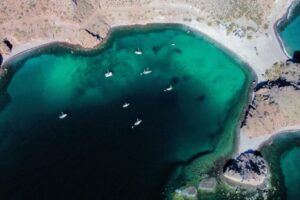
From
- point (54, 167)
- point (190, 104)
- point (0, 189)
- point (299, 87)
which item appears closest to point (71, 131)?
point (54, 167)

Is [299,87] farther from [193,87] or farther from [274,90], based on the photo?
[193,87]

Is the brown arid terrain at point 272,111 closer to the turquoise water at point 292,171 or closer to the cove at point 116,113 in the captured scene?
the cove at point 116,113

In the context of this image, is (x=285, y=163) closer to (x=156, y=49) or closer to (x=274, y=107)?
(x=274, y=107)

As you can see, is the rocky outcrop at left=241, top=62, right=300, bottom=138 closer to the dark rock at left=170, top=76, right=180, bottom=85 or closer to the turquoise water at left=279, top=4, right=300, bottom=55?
the turquoise water at left=279, top=4, right=300, bottom=55

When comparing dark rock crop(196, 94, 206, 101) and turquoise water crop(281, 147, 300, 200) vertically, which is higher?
dark rock crop(196, 94, 206, 101)

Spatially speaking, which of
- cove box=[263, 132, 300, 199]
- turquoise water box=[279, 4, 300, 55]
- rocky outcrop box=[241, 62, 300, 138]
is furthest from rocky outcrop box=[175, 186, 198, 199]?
turquoise water box=[279, 4, 300, 55]

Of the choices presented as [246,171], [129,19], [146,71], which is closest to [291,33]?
[146,71]

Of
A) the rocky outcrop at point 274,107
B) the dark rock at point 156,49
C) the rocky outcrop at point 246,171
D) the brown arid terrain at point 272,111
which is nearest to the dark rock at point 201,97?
the rocky outcrop at point 274,107

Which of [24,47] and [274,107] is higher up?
[24,47]
